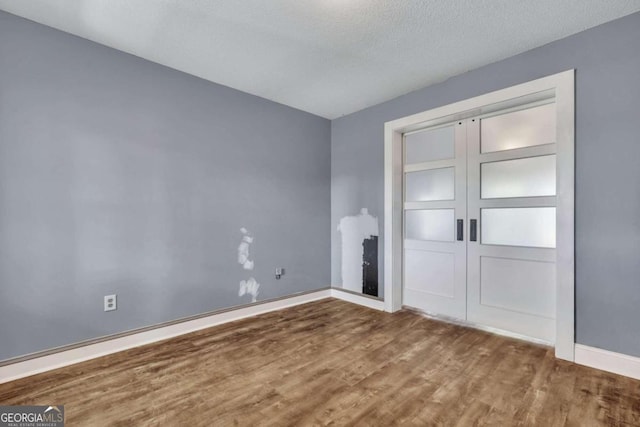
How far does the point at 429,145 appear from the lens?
335cm

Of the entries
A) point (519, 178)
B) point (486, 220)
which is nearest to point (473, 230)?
point (486, 220)

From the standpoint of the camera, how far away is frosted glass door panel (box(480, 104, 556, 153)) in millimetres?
2525

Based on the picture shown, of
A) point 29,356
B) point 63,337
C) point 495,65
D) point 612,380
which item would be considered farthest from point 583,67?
point 29,356

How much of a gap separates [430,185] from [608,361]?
6.70ft

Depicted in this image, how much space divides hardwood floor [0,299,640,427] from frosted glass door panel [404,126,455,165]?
191cm

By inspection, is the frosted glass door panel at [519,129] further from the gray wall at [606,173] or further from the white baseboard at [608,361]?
the white baseboard at [608,361]

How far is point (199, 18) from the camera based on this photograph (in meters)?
2.08

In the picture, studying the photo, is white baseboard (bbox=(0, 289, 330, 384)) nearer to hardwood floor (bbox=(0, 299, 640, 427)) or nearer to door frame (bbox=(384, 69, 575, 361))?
hardwood floor (bbox=(0, 299, 640, 427))

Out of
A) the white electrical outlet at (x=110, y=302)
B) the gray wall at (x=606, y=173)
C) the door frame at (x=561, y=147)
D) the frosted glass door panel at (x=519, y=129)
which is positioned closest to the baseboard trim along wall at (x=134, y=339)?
the white electrical outlet at (x=110, y=302)

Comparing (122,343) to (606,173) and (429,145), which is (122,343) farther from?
(606,173)

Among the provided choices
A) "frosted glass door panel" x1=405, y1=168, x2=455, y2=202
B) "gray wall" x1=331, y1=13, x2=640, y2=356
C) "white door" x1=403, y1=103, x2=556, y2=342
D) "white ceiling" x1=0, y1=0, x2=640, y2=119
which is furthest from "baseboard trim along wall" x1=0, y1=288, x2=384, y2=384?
"white ceiling" x1=0, y1=0, x2=640, y2=119

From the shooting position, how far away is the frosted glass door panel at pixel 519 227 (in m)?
2.53

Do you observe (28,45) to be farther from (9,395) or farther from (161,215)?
(9,395)

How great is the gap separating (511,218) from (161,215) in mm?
3315
